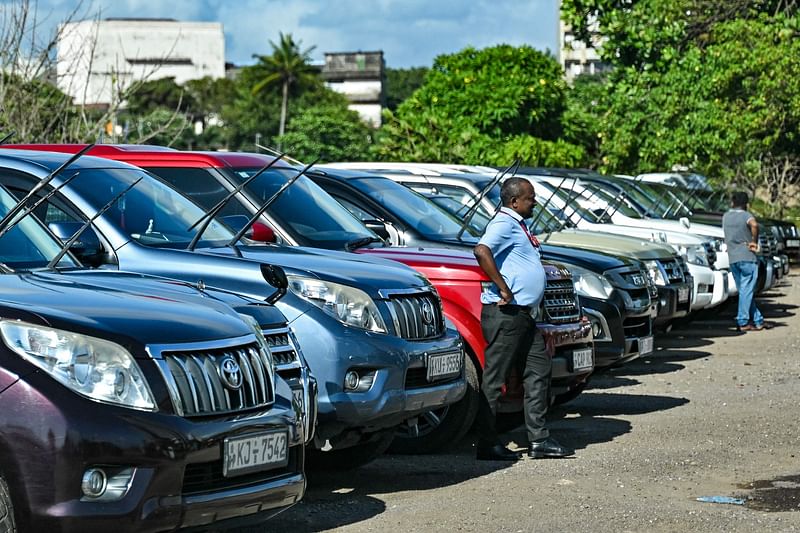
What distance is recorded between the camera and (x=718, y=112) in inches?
1280

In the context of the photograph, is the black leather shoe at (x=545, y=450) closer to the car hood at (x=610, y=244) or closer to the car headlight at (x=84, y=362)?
the car hood at (x=610, y=244)

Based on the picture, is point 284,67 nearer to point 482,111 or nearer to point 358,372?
point 482,111

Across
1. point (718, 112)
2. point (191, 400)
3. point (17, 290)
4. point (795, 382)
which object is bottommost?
point (795, 382)

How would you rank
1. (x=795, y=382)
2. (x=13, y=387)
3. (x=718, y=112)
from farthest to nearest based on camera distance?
1. (x=718, y=112)
2. (x=795, y=382)
3. (x=13, y=387)

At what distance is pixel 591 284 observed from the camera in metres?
12.7

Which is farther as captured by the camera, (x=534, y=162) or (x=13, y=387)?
(x=534, y=162)

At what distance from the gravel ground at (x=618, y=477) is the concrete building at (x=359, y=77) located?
446 ft

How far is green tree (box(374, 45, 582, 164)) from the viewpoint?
36.2 meters

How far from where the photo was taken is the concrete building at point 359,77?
149m

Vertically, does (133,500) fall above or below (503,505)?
above

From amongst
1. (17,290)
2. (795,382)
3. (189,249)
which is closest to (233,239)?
(189,249)

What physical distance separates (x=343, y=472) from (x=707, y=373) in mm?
6829

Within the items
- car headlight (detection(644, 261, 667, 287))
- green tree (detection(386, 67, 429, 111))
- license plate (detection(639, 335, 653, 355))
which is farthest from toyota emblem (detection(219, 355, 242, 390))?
green tree (detection(386, 67, 429, 111))

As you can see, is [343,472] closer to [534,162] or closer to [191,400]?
[191,400]
